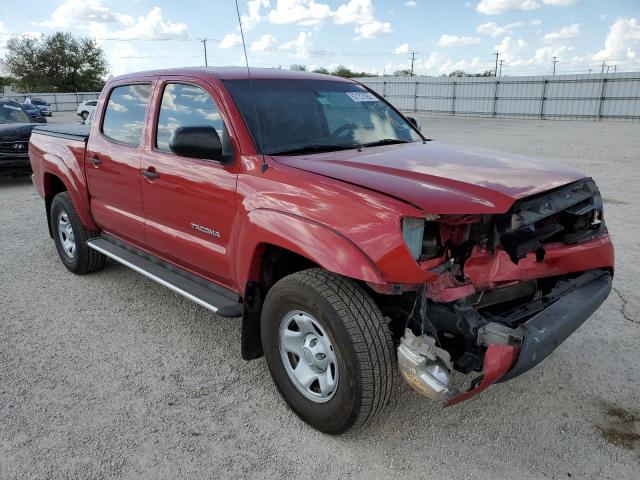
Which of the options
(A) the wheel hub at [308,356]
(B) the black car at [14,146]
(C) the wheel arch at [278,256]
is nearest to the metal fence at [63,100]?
(B) the black car at [14,146]

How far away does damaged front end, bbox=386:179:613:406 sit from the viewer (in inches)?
95.2

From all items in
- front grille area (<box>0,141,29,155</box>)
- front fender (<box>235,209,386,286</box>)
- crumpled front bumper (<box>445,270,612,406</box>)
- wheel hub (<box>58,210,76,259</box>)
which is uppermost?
front fender (<box>235,209,386,286</box>)

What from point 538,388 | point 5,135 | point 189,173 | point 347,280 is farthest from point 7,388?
point 5,135

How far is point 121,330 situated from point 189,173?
1.45m

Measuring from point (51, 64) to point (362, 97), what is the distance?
236 feet

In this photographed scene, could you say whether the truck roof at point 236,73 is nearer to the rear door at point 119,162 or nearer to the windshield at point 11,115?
the rear door at point 119,162

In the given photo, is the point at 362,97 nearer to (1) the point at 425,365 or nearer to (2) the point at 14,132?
(1) the point at 425,365

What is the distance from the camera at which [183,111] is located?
3.69m

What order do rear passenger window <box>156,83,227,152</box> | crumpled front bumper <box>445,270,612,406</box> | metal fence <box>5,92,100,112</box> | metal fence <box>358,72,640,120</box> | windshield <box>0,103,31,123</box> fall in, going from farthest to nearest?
metal fence <box>5,92,100,112</box> < metal fence <box>358,72,640,120</box> < windshield <box>0,103,31,123</box> < rear passenger window <box>156,83,227,152</box> < crumpled front bumper <box>445,270,612,406</box>

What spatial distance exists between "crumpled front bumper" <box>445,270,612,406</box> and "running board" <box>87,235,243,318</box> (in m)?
1.45

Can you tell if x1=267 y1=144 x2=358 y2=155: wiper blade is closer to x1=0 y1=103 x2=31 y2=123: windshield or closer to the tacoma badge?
the tacoma badge

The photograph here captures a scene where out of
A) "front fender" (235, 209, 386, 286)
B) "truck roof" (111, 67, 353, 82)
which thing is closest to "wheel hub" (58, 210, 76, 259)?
"truck roof" (111, 67, 353, 82)

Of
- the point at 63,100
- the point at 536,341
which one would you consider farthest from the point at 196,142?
the point at 63,100

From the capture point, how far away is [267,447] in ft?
9.03
